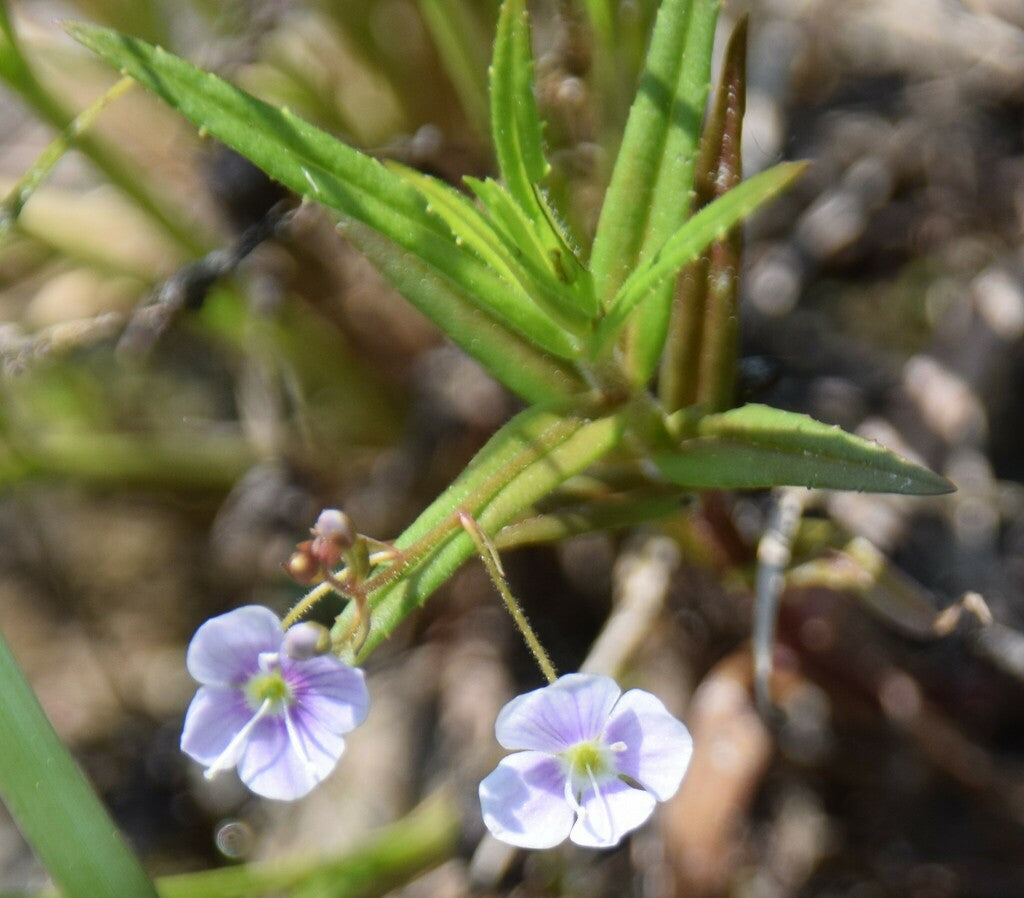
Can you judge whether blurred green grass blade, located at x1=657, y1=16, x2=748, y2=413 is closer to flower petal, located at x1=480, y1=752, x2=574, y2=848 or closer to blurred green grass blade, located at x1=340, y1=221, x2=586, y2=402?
blurred green grass blade, located at x1=340, y1=221, x2=586, y2=402

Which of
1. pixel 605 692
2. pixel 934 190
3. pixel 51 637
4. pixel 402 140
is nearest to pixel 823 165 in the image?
pixel 934 190

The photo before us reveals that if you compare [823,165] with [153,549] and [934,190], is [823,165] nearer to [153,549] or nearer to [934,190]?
[934,190]

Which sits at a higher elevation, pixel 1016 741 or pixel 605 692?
pixel 605 692

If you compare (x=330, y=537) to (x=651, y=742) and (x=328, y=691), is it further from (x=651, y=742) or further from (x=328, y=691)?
(x=651, y=742)

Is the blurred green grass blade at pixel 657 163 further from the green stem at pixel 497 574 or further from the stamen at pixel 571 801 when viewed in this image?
the stamen at pixel 571 801

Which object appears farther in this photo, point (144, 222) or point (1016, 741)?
point (144, 222)

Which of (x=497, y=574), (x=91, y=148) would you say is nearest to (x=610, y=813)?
(x=497, y=574)

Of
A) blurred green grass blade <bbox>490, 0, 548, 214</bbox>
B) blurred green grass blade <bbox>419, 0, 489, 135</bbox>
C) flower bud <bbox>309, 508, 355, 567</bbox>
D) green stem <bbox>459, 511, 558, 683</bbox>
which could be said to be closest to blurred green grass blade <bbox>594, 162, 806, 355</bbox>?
blurred green grass blade <bbox>490, 0, 548, 214</bbox>
